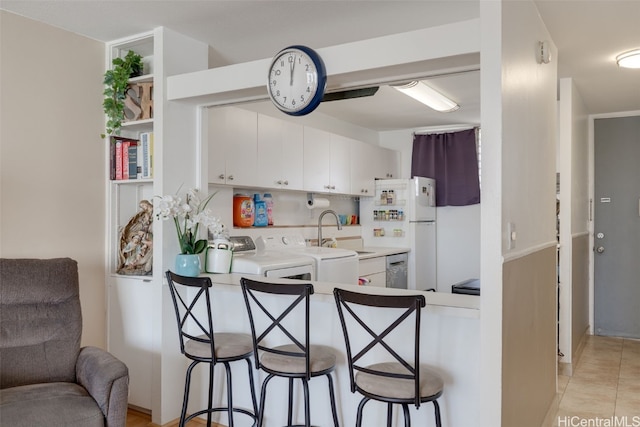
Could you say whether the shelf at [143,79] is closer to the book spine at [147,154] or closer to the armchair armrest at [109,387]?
Result: the book spine at [147,154]

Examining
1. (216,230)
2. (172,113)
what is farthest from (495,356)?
(172,113)

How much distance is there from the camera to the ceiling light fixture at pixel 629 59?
10.9 ft

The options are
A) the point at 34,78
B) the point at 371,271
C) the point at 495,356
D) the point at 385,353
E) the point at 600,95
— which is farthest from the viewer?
the point at 371,271

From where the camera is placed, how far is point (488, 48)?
6.52ft

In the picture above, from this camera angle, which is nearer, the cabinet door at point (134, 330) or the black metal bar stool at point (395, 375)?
the black metal bar stool at point (395, 375)

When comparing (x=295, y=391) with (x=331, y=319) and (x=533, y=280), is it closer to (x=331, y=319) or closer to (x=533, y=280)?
(x=331, y=319)

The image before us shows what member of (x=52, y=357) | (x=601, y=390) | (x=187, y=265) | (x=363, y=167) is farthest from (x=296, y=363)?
(x=363, y=167)

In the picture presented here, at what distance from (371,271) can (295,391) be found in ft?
7.54

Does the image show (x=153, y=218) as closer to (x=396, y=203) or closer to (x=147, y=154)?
(x=147, y=154)

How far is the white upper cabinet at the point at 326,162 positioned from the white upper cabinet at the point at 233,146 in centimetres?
82

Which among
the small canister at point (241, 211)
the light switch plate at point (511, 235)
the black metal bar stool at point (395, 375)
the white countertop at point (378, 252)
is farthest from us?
the white countertop at point (378, 252)

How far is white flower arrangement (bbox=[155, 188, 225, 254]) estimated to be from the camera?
2826mm

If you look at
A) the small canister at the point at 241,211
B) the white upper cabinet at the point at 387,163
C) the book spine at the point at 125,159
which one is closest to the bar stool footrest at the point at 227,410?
the book spine at the point at 125,159

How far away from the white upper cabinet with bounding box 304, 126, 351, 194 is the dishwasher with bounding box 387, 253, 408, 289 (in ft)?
2.98
